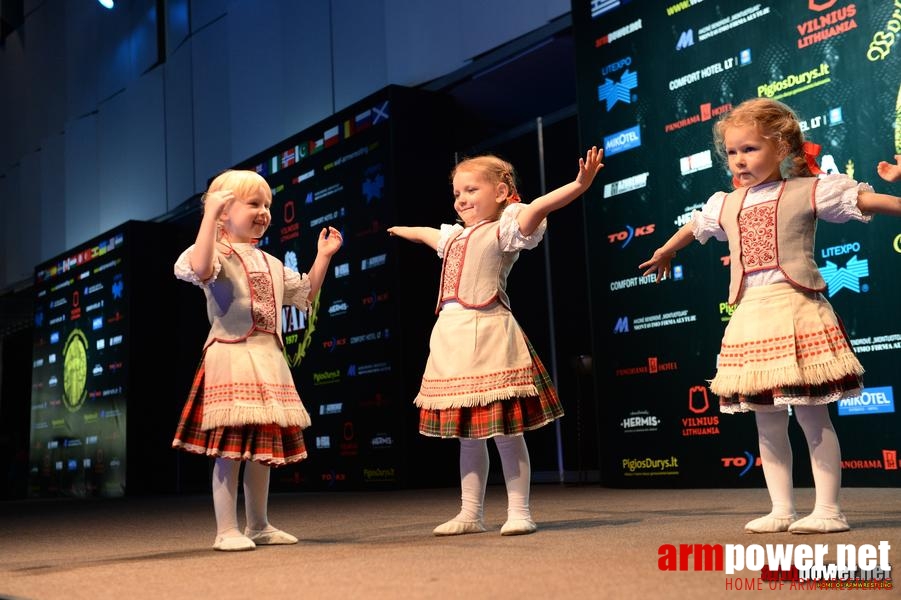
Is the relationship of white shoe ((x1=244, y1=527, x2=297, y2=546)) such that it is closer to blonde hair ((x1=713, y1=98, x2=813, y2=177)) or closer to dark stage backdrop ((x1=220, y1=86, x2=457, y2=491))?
blonde hair ((x1=713, y1=98, x2=813, y2=177))

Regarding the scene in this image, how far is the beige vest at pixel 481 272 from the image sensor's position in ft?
10.6

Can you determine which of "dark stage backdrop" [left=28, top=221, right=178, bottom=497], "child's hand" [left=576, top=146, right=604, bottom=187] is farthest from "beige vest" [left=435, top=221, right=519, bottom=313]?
"dark stage backdrop" [left=28, top=221, right=178, bottom=497]

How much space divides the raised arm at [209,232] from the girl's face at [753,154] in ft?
5.01

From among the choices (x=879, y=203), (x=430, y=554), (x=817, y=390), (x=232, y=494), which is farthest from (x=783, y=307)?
(x=232, y=494)

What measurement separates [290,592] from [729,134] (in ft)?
6.01

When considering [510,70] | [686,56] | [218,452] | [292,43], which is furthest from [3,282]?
[218,452]

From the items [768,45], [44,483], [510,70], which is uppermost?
[510,70]

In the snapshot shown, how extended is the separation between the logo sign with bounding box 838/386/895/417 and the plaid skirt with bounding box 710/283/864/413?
75.0 inches

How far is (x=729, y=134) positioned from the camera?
290 cm

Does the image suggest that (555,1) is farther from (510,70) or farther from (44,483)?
(44,483)

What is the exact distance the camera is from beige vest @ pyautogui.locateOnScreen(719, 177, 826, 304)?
9.08 ft

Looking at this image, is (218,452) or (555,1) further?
(555,1)

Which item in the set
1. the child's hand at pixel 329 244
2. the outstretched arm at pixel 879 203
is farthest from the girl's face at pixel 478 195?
the outstretched arm at pixel 879 203

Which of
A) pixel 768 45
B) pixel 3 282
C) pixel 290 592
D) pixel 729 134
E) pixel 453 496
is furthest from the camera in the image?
pixel 3 282
